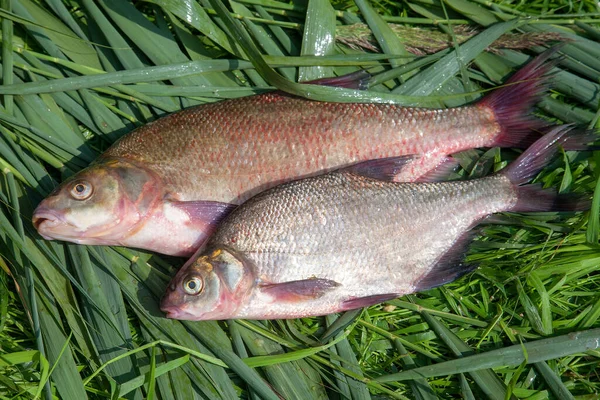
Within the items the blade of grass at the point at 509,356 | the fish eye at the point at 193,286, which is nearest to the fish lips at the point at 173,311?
the fish eye at the point at 193,286

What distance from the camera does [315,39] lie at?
369cm

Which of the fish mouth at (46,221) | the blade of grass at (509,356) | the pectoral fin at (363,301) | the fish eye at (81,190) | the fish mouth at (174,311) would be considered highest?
the fish eye at (81,190)

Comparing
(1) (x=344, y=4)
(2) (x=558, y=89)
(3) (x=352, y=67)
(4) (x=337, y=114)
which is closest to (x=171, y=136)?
(4) (x=337, y=114)

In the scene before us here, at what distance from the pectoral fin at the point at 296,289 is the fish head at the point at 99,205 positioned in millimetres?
838

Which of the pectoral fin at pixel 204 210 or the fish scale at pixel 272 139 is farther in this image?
the fish scale at pixel 272 139

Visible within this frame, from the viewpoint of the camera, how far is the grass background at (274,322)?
3191 mm

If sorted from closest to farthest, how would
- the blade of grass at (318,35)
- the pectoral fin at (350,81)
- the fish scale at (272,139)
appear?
1. the fish scale at (272,139)
2. the pectoral fin at (350,81)
3. the blade of grass at (318,35)

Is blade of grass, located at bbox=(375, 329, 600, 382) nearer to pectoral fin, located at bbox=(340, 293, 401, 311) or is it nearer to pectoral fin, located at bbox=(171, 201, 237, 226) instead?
pectoral fin, located at bbox=(340, 293, 401, 311)

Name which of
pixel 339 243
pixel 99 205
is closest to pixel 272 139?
pixel 339 243

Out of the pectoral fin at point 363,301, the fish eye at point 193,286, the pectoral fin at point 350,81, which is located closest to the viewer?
the fish eye at point 193,286

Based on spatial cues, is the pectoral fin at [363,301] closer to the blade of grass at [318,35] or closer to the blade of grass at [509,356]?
the blade of grass at [509,356]

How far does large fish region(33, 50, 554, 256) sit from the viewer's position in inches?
123

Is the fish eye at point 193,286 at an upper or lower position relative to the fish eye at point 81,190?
lower

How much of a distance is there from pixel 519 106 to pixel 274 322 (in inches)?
80.7
